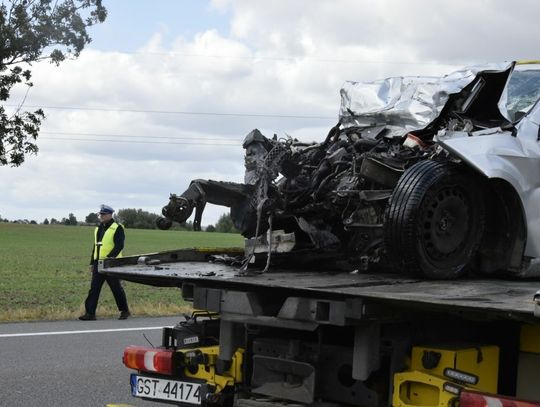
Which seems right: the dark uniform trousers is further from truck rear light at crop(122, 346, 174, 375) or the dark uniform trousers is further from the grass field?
truck rear light at crop(122, 346, 174, 375)

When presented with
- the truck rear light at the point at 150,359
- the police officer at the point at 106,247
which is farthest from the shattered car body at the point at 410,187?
the police officer at the point at 106,247

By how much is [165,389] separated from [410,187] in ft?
6.32

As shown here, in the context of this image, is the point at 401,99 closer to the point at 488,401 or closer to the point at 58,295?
the point at 488,401

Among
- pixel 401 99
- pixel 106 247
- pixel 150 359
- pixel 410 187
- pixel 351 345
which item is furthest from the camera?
pixel 106 247

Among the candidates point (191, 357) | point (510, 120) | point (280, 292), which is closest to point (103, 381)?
point (191, 357)

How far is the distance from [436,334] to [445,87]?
89.2 inches

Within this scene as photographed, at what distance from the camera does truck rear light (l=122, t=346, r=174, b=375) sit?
5.14 metres

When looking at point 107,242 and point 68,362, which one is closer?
point 68,362

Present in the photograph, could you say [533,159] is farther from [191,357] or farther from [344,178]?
[191,357]

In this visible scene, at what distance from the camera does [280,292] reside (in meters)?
4.47

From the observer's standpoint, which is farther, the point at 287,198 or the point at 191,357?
the point at 287,198

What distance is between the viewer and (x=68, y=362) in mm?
8703

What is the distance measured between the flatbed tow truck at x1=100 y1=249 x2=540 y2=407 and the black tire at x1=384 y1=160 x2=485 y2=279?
0.15 metres

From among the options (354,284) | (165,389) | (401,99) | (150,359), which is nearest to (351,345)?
(354,284)
